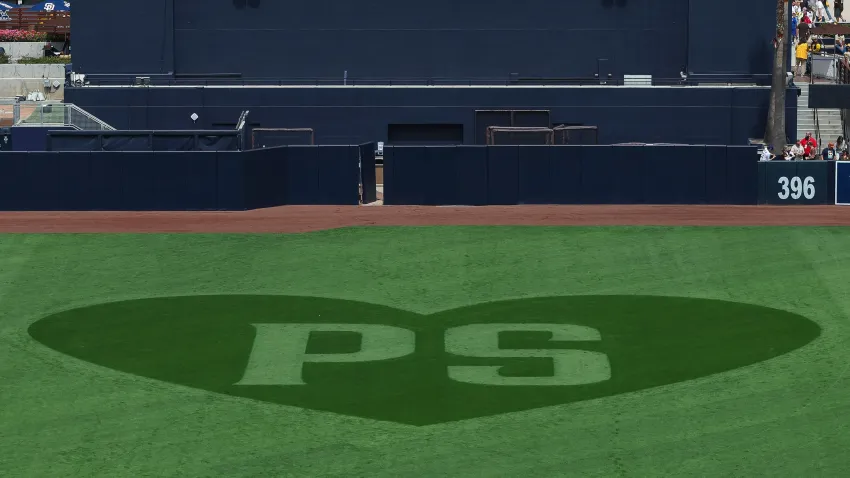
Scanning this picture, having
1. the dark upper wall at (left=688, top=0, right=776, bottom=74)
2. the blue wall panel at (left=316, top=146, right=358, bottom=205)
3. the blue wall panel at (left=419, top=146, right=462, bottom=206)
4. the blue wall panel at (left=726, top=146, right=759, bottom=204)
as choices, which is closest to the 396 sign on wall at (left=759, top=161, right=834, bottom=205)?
the blue wall panel at (left=726, top=146, right=759, bottom=204)

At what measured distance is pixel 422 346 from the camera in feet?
69.9

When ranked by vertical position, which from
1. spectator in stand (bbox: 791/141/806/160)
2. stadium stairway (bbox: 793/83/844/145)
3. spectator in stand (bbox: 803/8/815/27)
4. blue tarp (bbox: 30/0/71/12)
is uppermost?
blue tarp (bbox: 30/0/71/12)

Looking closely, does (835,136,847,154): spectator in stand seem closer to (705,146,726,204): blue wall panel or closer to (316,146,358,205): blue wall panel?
(705,146,726,204): blue wall panel

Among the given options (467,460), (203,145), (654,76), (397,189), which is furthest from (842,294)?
(654,76)

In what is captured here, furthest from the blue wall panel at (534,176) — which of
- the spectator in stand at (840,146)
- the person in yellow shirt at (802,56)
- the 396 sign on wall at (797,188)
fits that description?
the person in yellow shirt at (802,56)

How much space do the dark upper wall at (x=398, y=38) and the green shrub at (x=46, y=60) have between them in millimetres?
7480

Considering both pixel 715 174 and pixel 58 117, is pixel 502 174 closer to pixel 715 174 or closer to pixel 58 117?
pixel 715 174

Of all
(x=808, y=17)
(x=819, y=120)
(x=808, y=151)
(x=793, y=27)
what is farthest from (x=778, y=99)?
(x=808, y=151)

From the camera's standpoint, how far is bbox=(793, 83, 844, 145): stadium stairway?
52281 millimetres

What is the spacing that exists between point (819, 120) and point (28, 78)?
3300 cm

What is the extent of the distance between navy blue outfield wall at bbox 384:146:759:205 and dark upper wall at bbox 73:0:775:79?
64.4 ft

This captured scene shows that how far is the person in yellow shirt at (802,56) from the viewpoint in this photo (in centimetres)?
5669

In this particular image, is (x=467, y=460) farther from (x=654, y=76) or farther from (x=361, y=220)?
(x=654, y=76)

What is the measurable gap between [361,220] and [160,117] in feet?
72.6
